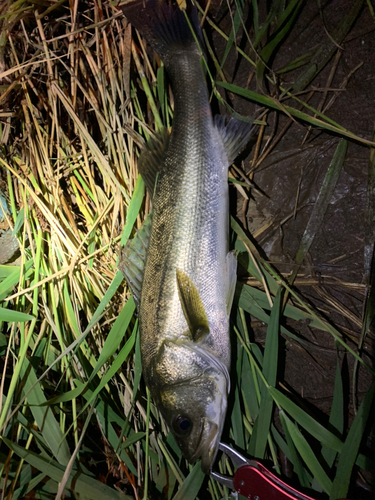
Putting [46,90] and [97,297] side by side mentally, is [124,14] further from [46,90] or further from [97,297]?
[97,297]

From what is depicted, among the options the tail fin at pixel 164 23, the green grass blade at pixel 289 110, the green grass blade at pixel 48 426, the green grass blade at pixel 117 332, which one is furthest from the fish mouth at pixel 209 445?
the tail fin at pixel 164 23

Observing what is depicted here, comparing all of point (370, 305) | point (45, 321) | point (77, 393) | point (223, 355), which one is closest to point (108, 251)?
point (45, 321)

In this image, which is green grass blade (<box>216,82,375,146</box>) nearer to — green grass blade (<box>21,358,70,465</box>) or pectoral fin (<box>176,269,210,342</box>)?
pectoral fin (<box>176,269,210,342</box>)

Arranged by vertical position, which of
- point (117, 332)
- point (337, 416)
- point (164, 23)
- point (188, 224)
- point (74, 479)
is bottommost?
point (74, 479)

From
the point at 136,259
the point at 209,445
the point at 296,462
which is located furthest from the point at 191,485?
the point at 136,259

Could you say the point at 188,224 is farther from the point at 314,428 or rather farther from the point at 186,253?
the point at 314,428

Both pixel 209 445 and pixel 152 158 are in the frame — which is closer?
pixel 209 445

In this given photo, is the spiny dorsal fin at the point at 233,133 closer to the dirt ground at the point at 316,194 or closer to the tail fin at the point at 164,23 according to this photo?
the dirt ground at the point at 316,194
